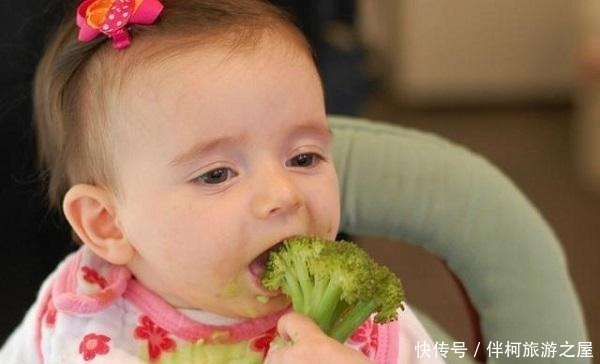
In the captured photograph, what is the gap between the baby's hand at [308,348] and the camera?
81 cm

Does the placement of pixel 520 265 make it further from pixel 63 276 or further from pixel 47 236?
pixel 47 236

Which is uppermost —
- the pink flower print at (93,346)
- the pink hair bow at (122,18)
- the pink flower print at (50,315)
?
the pink hair bow at (122,18)

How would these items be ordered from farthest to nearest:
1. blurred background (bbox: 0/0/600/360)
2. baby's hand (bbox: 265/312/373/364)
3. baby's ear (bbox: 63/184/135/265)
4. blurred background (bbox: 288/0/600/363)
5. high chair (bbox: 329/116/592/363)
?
1. blurred background (bbox: 288/0/600/363)
2. blurred background (bbox: 0/0/600/360)
3. high chair (bbox: 329/116/592/363)
4. baby's ear (bbox: 63/184/135/265)
5. baby's hand (bbox: 265/312/373/364)

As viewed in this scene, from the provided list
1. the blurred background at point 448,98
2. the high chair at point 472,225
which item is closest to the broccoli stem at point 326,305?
the high chair at point 472,225

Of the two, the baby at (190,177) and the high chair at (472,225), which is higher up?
the baby at (190,177)

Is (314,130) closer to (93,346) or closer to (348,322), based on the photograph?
(348,322)

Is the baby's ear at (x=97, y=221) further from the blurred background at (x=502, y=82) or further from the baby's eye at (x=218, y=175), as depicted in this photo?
the blurred background at (x=502, y=82)

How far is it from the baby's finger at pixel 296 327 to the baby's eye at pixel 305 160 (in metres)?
0.14

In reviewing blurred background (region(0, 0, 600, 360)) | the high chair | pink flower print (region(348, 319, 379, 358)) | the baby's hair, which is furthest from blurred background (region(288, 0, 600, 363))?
the baby's hair

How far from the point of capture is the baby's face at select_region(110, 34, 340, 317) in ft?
2.82

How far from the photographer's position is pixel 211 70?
87 centimetres

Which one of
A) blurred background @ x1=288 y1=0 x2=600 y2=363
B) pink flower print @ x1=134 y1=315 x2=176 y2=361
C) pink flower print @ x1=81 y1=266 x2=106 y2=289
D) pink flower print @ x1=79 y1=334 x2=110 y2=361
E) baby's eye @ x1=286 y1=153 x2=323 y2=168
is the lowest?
blurred background @ x1=288 y1=0 x2=600 y2=363

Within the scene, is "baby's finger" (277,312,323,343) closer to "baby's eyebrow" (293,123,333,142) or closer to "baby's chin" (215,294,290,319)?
"baby's chin" (215,294,290,319)

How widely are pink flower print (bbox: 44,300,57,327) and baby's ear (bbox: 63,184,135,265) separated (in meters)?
A: 0.10
